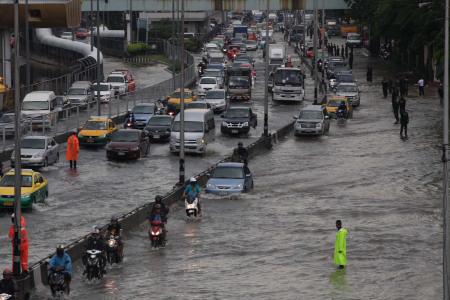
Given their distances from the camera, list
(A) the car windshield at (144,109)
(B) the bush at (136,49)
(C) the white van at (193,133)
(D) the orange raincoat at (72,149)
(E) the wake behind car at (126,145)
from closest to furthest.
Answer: (D) the orange raincoat at (72,149) < (E) the wake behind car at (126,145) < (C) the white van at (193,133) < (A) the car windshield at (144,109) < (B) the bush at (136,49)

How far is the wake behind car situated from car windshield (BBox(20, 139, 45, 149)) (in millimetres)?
4076

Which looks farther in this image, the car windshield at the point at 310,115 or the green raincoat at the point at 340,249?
the car windshield at the point at 310,115

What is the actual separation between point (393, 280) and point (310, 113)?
3403 cm

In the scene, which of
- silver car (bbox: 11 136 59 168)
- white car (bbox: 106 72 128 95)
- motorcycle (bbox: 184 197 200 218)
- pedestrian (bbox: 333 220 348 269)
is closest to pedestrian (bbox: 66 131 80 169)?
silver car (bbox: 11 136 59 168)

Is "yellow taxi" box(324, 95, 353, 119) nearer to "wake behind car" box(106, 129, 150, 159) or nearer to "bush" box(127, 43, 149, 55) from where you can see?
"wake behind car" box(106, 129, 150, 159)

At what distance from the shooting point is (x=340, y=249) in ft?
108

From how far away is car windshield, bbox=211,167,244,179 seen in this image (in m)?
46.6

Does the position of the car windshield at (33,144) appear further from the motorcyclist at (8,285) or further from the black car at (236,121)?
the motorcyclist at (8,285)

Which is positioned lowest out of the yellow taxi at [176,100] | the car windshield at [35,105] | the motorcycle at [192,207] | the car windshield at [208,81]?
the motorcycle at [192,207]

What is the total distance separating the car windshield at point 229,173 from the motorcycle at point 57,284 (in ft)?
56.3

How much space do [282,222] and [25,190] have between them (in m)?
8.35

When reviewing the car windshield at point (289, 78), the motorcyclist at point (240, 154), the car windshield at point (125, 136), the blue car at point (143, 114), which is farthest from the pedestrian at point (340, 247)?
the car windshield at point (289, 78)

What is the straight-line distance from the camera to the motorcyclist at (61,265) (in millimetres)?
29795

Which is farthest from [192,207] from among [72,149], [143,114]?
[143,114]
